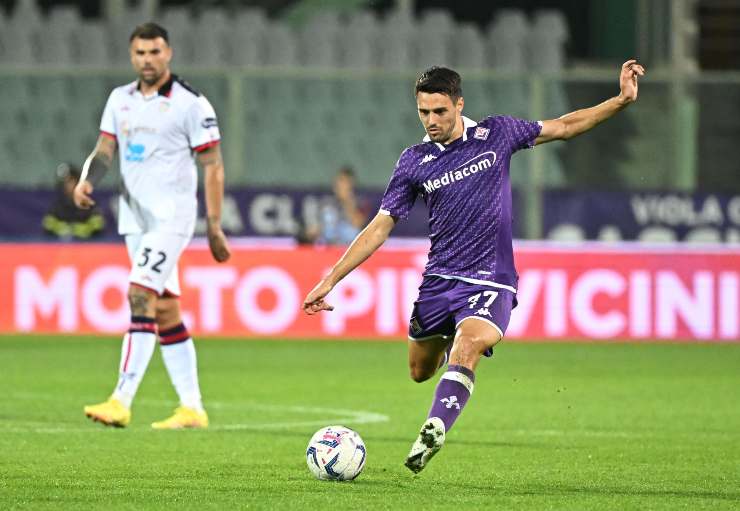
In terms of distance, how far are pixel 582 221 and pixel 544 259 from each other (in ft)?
6.56

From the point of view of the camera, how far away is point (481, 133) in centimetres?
759

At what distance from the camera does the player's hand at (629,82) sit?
743cm

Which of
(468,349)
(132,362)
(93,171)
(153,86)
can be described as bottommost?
(132,362)

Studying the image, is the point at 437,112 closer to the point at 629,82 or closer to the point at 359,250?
the point at 359,250

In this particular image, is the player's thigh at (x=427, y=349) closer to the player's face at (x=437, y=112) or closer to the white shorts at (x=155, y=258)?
the player's face at (x=437, y=112)

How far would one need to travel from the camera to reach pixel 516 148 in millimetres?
7703

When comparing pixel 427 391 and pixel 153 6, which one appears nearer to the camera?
pixel 427 391

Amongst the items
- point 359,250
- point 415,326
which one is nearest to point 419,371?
point 415,326

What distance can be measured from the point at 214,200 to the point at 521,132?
7.64ft

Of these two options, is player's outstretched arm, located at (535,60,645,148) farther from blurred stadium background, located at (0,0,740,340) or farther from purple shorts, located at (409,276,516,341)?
blurred stadium background, located at (0,0,740,340)

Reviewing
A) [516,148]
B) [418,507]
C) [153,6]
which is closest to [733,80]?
[153,6]

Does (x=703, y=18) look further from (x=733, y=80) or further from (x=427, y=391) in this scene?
(x=427, y=391)

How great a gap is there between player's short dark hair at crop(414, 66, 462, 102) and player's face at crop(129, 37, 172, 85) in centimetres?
241

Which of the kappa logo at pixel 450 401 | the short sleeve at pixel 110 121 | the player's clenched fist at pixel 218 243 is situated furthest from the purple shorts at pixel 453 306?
the short sleeve at pixel 110 121
